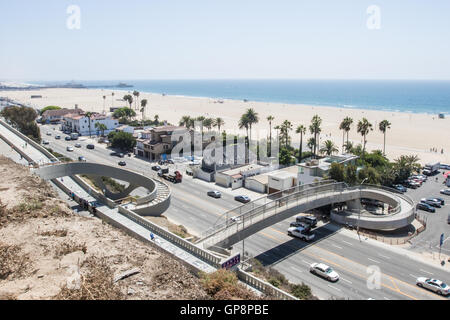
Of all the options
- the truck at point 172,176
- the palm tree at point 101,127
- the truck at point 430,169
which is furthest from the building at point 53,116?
the truck at point 430,169

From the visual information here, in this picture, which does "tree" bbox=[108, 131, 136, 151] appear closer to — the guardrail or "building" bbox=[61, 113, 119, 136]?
"building" bbox=[61, 113, 119, 136]

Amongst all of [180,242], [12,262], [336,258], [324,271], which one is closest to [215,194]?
[336,258]

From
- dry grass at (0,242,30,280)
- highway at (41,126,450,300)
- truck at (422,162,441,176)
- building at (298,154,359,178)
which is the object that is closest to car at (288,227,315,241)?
highway at (41,126,450,300)

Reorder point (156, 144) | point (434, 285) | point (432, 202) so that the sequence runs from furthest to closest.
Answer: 1. point (156, 144)
2. point (432, 202)
3. point (434, 285)

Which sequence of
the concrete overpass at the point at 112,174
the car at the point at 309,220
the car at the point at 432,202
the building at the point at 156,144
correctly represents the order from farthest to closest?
the building at the point at 156,144, the car at the point at 432,202, the car at the point at 309,220, the concrete overpass at the point at 112,174

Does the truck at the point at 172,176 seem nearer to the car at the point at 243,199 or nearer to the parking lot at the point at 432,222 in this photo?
the car at the point at 243,199

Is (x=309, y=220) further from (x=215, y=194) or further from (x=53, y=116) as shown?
(x=53, y=116)

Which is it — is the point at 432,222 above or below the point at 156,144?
below
